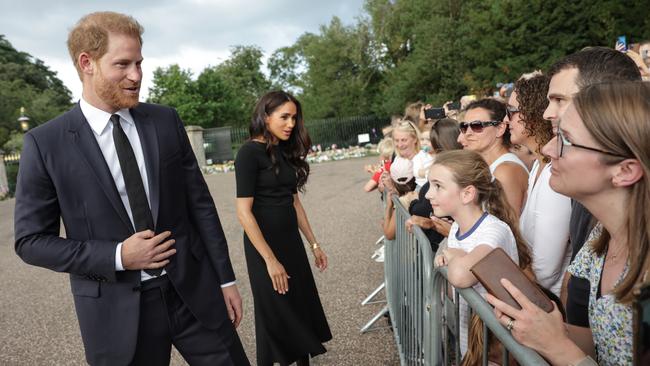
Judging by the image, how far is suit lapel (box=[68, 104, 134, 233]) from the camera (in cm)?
197

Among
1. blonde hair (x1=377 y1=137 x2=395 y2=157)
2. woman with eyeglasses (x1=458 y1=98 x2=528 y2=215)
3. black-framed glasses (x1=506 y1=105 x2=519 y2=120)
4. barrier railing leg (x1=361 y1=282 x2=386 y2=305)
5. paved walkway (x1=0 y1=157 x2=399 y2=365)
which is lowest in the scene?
paved walkway (x1=0 y1=157 x2=399 y2=365)

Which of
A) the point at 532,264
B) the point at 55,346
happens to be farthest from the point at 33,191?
the point at 55,346

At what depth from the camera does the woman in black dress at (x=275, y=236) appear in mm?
3131

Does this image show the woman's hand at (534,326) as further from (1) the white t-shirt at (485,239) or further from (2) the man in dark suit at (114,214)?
(2) the man in dark suit at (114,214)

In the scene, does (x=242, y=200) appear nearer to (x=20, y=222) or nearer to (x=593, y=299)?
(x=20, y=222)

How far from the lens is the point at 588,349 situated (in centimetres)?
→ 147

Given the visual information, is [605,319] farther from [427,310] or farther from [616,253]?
[427,310]

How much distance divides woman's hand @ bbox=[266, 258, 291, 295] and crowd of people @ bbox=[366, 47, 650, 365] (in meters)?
0.98

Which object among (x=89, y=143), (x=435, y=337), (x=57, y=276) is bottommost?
(x=57, y=276)

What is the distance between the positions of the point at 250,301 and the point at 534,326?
14.7 ft

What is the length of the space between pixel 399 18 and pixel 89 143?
38.4m

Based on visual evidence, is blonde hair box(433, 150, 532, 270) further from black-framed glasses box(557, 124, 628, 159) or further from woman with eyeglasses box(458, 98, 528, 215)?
black-framed glasses box(557, 124, 628, 159)

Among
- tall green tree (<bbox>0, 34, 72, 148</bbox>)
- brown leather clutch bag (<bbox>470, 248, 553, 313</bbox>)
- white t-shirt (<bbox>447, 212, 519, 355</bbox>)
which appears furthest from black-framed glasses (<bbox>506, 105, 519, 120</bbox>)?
tall green tree (<bbox>0, 34, 72, 148</bbox>)

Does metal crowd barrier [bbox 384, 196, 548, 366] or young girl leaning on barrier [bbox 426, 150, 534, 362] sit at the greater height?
young girl leaning on barrier [bbox 426, 150, 534, 362]
